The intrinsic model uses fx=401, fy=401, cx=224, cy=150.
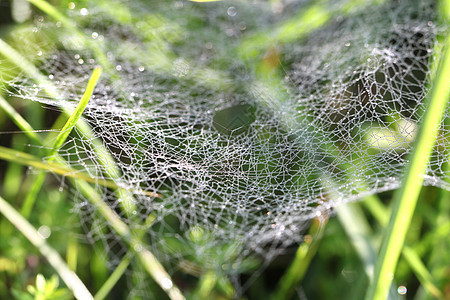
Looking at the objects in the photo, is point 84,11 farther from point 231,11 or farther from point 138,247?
point 138,247

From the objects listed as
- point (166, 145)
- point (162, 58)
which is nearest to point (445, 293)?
point (166, 145)

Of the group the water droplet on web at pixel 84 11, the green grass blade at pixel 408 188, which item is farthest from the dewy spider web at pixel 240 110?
the green grass blade at pixel 408 188

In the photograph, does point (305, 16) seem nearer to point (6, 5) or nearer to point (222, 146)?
point (222, 146)

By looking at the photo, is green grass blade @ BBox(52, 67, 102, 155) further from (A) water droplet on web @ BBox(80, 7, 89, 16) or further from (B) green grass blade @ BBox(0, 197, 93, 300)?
(A) water droplet on web @ BBox(80, 7, 89, 16)

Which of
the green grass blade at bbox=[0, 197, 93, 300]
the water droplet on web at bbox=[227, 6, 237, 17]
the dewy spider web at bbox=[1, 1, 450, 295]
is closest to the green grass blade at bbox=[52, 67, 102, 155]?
the dewy spider web at bbox=[1, 1, 450, 295]

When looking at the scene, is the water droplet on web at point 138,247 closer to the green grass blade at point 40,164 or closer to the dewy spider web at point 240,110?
the dewy spider web at point 240,110

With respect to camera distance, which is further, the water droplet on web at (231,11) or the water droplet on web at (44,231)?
the water droplet on web at (231,11)

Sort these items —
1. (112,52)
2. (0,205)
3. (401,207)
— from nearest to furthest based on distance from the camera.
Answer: (401,207)
(0,205)
(112,52)

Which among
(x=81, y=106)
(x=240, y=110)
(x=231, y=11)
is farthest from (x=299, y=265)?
(x=231, y=11)
